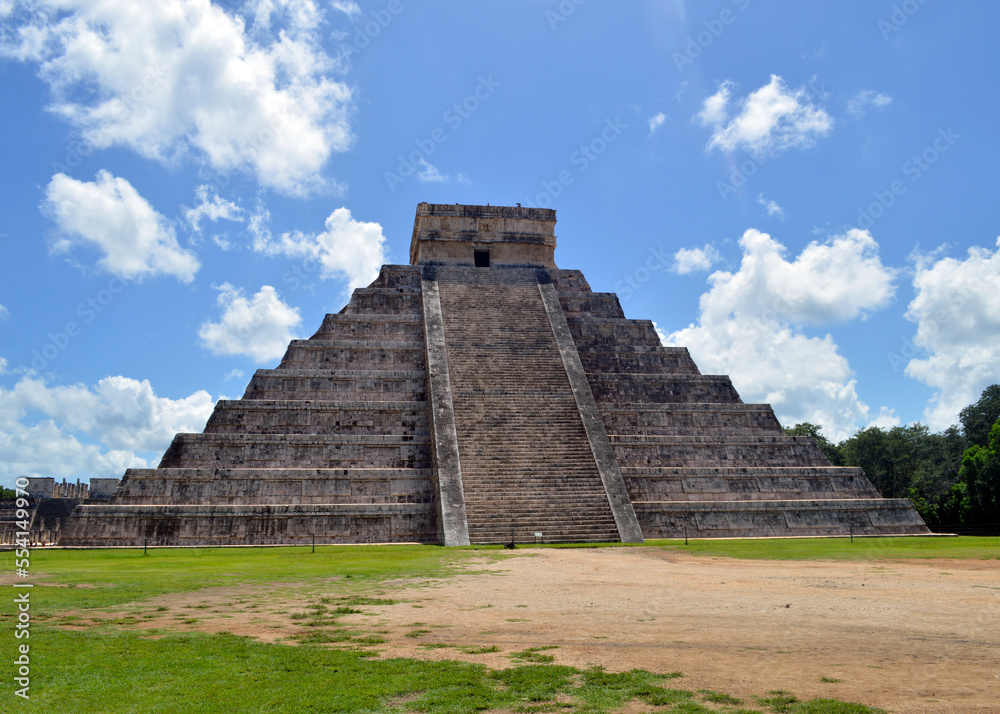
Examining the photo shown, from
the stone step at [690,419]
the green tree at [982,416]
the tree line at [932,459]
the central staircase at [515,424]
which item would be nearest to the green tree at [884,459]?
the tree line at [932,459]

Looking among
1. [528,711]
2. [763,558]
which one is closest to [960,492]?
[763,558]

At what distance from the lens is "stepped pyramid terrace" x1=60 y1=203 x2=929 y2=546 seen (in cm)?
1805

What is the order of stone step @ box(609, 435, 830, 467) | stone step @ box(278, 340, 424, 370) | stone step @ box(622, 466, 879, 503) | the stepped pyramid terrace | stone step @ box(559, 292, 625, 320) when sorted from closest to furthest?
the stepped pyramid terrace → stone step @ box(622, 466, 879, 503) → stone step @ box(609, 435, 830, 467) → stone step @ box(278, 340, 424, 370) → stone step @ box(559, 292, 625, 320)

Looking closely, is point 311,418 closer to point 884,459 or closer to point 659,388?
point 659,388

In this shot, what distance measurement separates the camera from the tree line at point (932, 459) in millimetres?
27453

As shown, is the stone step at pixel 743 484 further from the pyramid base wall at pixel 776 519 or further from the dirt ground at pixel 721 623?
the dirt ground at pixel 721 623

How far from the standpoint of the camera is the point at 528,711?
14.0ft

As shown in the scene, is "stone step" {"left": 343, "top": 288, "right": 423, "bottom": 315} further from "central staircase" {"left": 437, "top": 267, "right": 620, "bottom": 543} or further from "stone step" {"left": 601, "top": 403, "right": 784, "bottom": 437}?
"stone step" {"left": 601, "top": 403, "right": 784, "bottom": 437}

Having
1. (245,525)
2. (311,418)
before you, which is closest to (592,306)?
(311,418)

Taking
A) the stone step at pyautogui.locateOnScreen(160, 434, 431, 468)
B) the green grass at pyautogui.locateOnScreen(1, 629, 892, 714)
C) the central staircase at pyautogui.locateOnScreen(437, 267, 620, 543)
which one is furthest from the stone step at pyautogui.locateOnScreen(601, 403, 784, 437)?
the green grass at pyautogui.locateOnScreen(1, 629, 892, 714)

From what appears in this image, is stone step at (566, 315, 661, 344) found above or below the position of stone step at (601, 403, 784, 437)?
above

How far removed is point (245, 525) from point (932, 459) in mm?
43917

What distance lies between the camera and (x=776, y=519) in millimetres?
19781

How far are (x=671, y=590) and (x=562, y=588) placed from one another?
4.72ft
